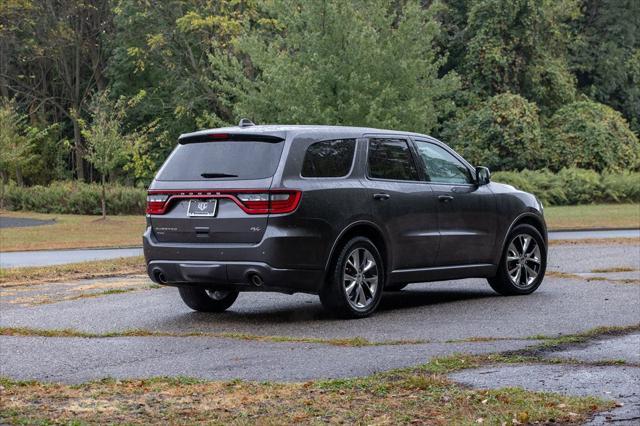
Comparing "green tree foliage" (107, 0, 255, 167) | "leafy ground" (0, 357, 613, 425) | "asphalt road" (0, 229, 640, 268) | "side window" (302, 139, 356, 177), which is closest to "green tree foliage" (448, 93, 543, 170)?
"green tree foliage" (107, 0, 255, 167)

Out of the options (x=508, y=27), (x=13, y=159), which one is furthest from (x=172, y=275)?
(x=508, y=27)

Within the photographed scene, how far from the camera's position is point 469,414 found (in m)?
6.89

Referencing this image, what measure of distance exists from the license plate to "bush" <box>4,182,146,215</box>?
3208 cm

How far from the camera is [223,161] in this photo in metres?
11.9

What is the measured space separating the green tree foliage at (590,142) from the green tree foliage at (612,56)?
510 cm

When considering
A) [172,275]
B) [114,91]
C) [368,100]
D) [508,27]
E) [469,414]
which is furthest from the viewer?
[114,91]

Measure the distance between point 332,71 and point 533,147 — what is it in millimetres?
17770

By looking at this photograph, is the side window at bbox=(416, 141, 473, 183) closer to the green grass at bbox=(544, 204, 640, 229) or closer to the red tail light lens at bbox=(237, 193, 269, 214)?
the red tail light lens at bbox=(237, 193, 269, 214)

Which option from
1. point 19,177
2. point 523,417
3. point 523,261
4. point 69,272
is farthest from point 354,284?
point 19,177

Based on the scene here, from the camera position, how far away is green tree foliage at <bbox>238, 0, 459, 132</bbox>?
30.9 metres

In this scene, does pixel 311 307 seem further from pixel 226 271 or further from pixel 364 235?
pixel 226 271

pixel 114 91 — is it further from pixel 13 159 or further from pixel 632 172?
pixel 632 172

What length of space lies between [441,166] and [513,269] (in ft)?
5.21

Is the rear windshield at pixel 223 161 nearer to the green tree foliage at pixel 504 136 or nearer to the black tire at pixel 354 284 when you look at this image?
the black tire at pixel 354 284
